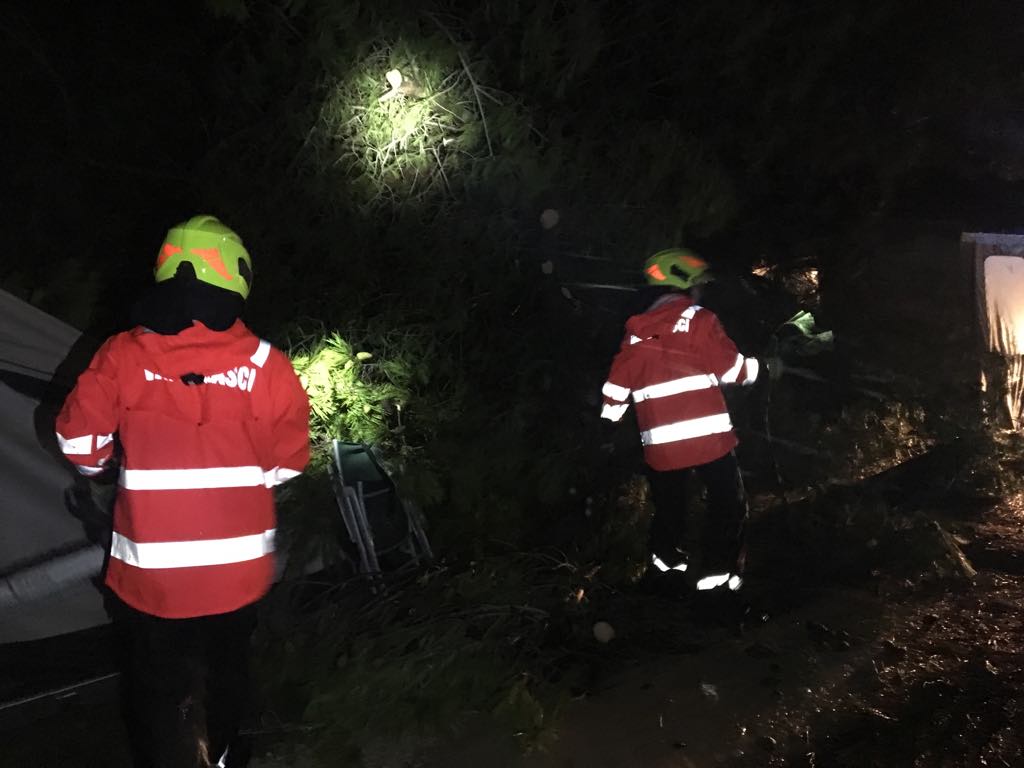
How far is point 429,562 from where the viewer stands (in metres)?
4.28

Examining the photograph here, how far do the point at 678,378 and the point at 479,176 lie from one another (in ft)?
5.12

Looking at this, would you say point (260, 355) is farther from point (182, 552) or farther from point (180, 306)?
point (182, 552)

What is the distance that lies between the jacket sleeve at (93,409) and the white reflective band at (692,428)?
2.52 meters

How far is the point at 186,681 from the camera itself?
99.0 inches

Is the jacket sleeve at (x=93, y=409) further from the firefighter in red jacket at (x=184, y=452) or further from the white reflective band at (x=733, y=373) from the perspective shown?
the white reflective band at (x=733, y=373)

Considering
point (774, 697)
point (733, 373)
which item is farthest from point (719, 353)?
point (774, 697)

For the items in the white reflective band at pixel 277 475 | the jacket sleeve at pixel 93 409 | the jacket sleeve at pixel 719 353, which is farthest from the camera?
the jacket sleeve at pixel 719 353

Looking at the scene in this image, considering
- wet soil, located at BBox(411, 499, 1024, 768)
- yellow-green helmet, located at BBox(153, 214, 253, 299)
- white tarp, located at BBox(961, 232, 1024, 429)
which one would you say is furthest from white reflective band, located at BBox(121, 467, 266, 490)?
white tarp, located at BBox(961, 232, 1024, 429)

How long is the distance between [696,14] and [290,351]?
3.01 metres

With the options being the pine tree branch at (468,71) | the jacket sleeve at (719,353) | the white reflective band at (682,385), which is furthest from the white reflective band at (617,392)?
the pine tree branch at (468,71)

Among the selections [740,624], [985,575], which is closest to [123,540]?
[740,624]

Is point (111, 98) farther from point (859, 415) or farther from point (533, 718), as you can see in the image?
point (859, 415)

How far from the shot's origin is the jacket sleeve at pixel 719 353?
382 centimetres

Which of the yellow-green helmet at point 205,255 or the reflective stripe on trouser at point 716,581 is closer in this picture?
the yellow-green helmet at point 205,255
